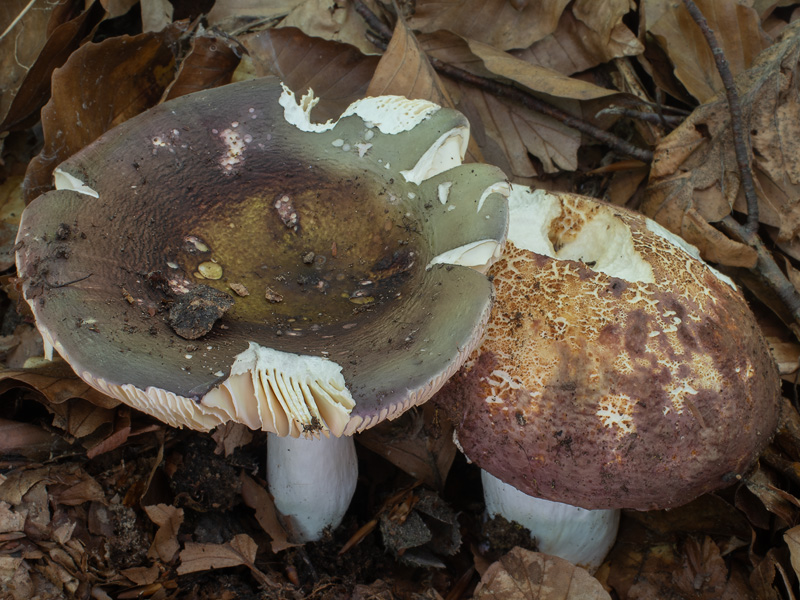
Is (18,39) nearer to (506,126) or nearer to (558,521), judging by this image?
(506,126)

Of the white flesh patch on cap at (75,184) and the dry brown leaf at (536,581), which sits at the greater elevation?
the white flesh patch on cap at (75,184)

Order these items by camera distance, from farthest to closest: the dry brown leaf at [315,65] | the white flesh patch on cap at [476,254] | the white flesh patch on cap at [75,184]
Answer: the dry brown leaf at [315,65]
the white flesh patch on cap at [75,184]
the white flesh patch on cap at [476,254]

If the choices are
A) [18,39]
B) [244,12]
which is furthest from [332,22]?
[18,39]

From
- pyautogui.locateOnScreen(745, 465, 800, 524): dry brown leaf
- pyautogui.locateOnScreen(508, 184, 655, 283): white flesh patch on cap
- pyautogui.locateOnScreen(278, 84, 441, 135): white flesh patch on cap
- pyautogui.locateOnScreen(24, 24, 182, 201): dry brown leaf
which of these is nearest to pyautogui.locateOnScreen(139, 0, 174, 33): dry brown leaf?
pyautogui.locateOnScreen(24, 24, 182, 201): dry brown leaf

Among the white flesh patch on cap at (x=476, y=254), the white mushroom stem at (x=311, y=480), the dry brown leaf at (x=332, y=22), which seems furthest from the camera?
the dry brown leaf at (x=332, y=22)

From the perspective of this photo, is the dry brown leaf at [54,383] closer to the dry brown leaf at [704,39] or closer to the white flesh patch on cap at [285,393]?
the white flesh patch on cap at [285,393]

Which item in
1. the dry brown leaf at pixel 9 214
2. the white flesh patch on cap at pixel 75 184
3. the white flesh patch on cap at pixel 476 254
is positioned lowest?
the dry brown leaf at pixel 9 214

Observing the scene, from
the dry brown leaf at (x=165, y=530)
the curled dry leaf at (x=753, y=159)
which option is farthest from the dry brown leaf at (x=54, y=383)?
the curled dry leaf at (x=753, y=159)
